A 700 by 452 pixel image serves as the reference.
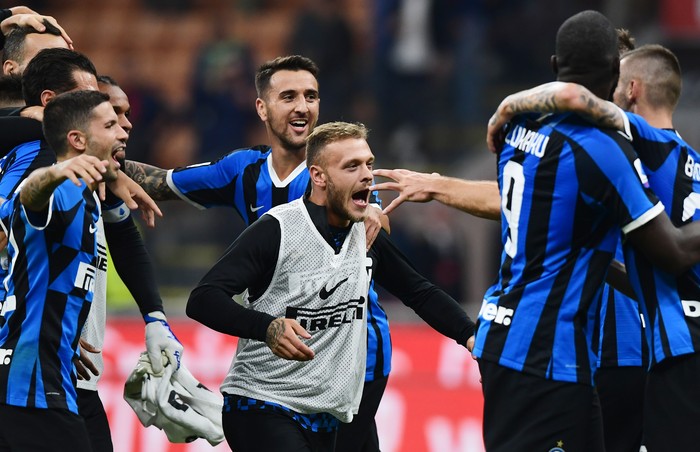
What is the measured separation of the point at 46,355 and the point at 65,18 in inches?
525

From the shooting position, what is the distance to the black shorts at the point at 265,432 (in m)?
4.98

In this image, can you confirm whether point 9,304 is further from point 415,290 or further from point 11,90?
point 415,290

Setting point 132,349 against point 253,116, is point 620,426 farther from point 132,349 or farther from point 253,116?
point 253,116

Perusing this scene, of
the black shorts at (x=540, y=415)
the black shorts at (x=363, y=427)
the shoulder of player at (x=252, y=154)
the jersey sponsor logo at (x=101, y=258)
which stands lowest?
the black shorts at (x=363, y=427)

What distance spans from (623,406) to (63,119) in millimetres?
2896

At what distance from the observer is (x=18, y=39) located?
620 centimetres

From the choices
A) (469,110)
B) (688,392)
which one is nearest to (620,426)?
(688,392)

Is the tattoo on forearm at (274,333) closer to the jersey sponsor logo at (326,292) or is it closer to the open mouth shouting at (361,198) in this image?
the jersey sponsor logo at (326,292)

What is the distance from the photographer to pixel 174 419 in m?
5.73

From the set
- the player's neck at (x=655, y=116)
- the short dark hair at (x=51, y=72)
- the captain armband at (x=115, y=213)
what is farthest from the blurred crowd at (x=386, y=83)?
the player's neck at (x=655, y=116)

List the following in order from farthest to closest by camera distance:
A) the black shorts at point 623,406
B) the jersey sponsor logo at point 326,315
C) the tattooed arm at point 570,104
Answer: the black shorts at point 623,406, the jersey sponsor logo at point 326,315, the tattooed arm at point 570,104

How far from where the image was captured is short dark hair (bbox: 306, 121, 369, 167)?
17.3 ft

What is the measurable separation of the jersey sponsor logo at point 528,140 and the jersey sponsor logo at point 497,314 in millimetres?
591

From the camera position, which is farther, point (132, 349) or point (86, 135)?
point (132, 349)
